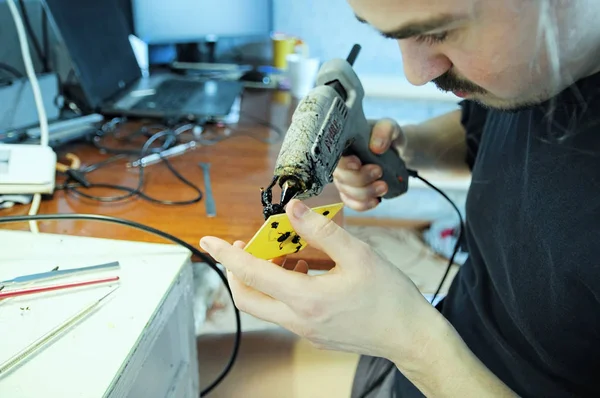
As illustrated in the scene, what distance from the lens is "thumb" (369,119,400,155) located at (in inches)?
29.6

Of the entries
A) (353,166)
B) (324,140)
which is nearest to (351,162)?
(353,166)

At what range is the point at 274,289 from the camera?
0.46 metres

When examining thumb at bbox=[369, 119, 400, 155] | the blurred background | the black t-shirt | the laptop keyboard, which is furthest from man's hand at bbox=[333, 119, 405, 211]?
the blurred background

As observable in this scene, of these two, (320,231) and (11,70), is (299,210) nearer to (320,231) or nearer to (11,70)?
(320,231)

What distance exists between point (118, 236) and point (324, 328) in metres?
0.33

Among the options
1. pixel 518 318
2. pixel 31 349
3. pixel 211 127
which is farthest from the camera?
pixel 211 127

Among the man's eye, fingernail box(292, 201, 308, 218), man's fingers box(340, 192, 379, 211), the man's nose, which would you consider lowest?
man's fingers box(340, 192, 379, 211)

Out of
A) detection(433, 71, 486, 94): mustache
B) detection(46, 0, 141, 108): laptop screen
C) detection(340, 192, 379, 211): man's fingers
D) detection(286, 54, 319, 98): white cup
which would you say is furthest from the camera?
detection(286, 54, 319, 98): white cup

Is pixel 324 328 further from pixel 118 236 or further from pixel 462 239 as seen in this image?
pixel 462 239

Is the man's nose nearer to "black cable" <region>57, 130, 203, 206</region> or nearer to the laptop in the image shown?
"black cable" <region>57, 130, 203, 206</region>

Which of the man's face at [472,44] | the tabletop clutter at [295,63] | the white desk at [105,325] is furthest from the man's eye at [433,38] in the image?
the tabletop clutter at [295,63]

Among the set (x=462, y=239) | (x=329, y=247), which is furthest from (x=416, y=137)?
(x=329, y=247)

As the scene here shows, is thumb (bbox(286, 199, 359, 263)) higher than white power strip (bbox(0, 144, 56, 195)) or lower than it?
higher

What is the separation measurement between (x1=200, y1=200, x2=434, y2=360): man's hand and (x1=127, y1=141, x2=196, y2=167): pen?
0.46 m
